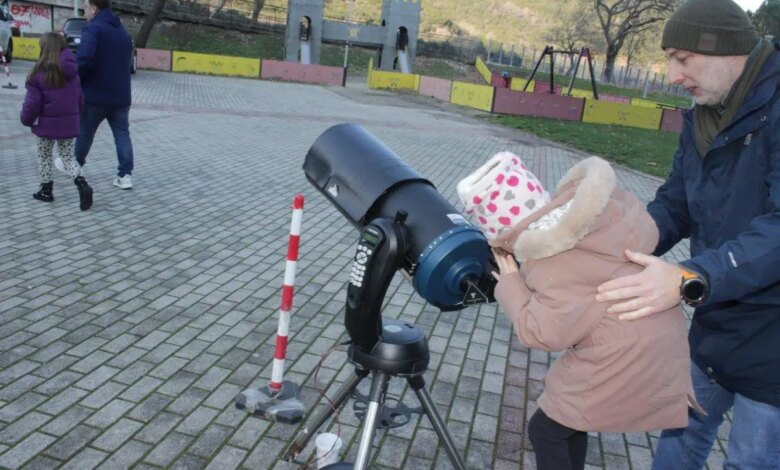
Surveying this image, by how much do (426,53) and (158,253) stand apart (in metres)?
43.5

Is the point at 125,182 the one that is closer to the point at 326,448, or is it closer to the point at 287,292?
the point at 287,292

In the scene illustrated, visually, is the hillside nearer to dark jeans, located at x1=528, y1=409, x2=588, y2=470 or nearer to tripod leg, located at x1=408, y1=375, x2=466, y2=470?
tripod leg, located at x1=408, y1=375, x2=466, y2=470

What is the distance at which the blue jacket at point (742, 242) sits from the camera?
64.0 inches

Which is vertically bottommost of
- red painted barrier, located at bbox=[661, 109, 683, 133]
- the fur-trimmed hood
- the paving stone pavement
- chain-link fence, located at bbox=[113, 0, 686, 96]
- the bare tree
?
the paving stone pavement

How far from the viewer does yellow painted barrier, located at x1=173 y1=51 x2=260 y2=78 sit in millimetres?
25438

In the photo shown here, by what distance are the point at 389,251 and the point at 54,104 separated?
5.33m

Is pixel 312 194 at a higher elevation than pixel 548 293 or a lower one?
lower

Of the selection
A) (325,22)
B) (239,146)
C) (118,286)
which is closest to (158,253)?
(118,286)

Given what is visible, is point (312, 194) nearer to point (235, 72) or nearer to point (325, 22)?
point (235, 72)

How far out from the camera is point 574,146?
50.1 feet

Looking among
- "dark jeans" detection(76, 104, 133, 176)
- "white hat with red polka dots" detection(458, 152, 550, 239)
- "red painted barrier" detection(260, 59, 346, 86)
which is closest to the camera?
"white hat with red polka dots" detection(458, 152, 550, 239)

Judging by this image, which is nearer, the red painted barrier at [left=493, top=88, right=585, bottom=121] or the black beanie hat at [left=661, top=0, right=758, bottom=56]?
the black beanie hat at [left=661, top=0, right=758, bottom=56]

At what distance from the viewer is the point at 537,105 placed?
21.7 metres

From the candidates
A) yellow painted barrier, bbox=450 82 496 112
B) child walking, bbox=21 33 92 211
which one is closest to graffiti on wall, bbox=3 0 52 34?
yellow painted barrier, bbox=450 82 496 112
